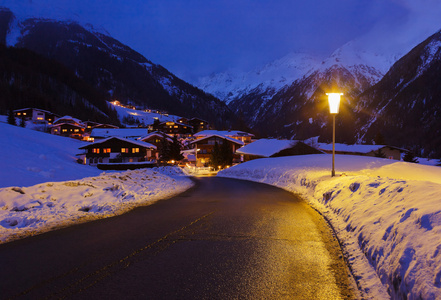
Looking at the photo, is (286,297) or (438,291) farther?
(286,297)

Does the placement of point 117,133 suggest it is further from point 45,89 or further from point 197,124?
point 45,89

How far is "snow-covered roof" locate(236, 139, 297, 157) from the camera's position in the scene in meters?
54.6

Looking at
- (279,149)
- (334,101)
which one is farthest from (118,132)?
(334,101)

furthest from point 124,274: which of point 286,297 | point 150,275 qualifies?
point 286,297

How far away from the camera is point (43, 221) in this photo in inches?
300

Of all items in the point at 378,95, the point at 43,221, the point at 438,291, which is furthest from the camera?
the point at 378,95

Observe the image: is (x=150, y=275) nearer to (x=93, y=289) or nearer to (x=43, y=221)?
(x=93, y=289)

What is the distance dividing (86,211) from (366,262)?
336 inches

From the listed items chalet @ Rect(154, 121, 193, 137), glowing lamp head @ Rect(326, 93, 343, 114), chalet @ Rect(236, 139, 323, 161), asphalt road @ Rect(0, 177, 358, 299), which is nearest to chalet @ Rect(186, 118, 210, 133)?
chalet @ Rect(154, 121, 193, 137)

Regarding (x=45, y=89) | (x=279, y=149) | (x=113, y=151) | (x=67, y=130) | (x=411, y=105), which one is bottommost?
(x=113, y=151)

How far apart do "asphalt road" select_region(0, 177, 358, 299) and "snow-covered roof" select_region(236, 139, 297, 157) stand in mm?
47297

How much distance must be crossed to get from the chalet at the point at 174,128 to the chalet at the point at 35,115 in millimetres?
44743

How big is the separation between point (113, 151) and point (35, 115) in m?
81.7

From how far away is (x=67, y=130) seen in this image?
105 metres
